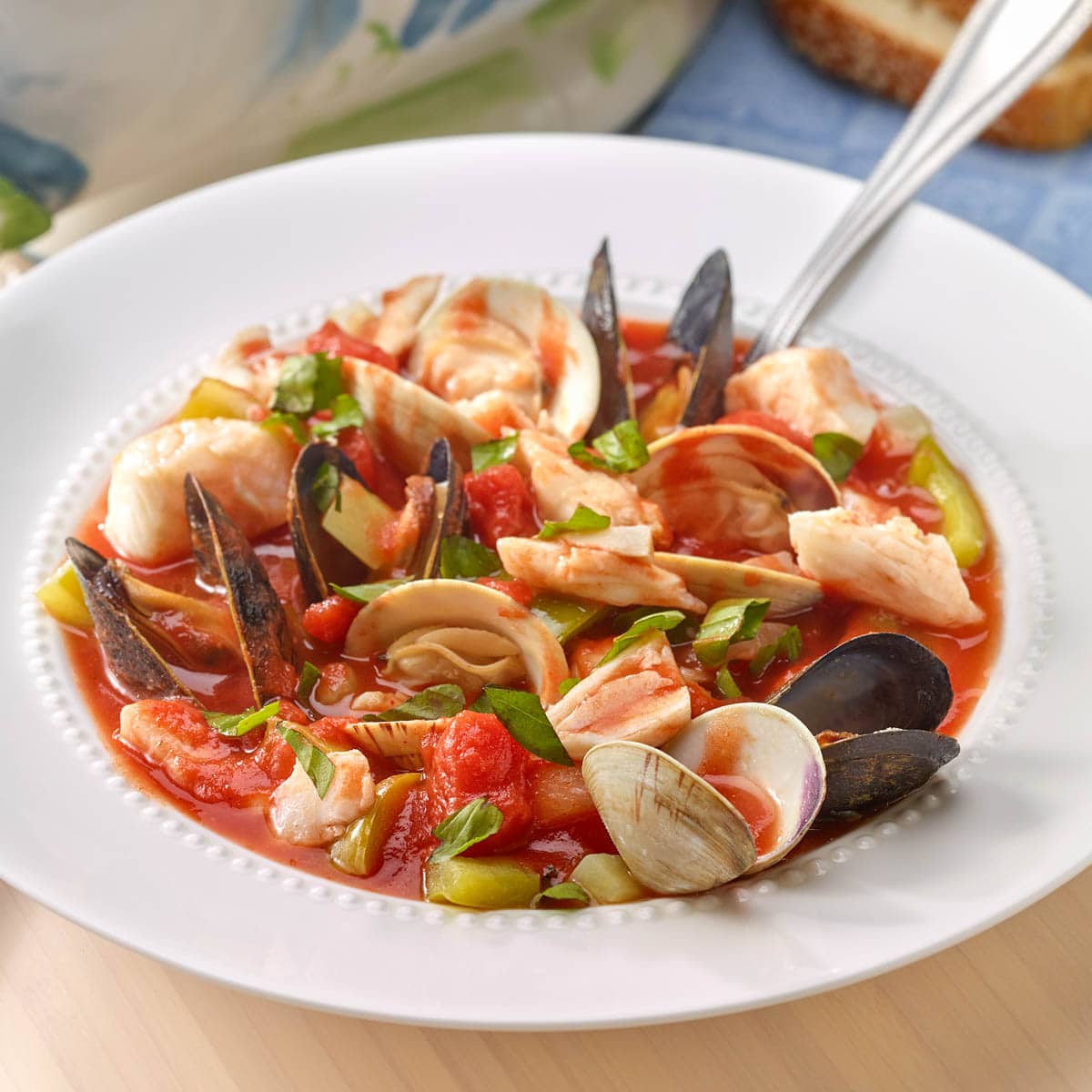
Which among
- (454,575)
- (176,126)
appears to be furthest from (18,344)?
(454,575)

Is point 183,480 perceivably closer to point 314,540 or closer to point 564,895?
point 314,540

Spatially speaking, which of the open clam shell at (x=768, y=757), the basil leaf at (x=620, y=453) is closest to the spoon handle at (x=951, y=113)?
the basil leaf at (x=620, y=453)

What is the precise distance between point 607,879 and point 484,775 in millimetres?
299

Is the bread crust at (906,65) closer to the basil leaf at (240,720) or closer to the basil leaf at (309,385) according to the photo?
the basil leaf at (309,385)

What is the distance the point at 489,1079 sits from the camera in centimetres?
226

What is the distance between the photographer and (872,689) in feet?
8.21

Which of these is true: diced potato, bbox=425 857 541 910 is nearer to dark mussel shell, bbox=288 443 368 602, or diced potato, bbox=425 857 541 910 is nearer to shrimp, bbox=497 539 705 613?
shrimp, bbox=497 539 705 613

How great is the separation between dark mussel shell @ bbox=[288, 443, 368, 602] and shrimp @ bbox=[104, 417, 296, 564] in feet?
0.52

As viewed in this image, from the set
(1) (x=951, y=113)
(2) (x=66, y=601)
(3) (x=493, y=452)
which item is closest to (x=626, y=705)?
(3) (x=493, y=452)

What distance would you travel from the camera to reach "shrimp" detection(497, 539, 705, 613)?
109 inches

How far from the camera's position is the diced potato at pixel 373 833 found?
239cm

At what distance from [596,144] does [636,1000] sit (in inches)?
114

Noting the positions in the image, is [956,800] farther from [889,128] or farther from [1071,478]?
[889,128]

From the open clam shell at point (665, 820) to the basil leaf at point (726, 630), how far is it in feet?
1.80
